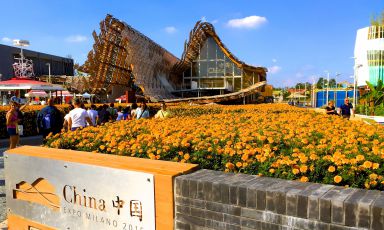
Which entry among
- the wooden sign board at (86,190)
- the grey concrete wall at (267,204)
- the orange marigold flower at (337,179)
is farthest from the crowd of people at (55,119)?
the orange marigold flower at (337,179)

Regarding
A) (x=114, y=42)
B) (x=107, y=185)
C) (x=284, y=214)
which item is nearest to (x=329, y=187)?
(x=284, y=214)

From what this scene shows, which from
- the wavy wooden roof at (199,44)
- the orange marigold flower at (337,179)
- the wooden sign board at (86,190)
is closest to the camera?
the orange marigold flower at (337,179)

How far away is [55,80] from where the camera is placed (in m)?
65.6

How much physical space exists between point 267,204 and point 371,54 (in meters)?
68.4

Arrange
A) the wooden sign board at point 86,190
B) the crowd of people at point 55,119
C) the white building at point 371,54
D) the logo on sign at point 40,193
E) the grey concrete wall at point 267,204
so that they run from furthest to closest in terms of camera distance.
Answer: the white building at point 371,54
the crowd of people at point 55,119
the logo on sign at point 40,193
the wooden sign board at point 86,190
the grey concrete wall at point 267,204

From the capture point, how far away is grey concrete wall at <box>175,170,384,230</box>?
7.52 ft

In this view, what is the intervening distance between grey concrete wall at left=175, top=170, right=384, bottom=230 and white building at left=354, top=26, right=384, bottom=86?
65.1 m

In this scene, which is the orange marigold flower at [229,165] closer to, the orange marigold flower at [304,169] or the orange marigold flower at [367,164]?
the orange marigold flower at [304,169]

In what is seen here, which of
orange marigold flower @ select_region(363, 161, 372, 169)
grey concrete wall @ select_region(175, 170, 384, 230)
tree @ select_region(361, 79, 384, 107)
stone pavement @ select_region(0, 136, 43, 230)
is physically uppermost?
tree @ select_region(361, 79, 384, 107)

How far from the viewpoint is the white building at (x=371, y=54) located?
6184cm

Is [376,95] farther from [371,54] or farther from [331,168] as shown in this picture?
[371,54]

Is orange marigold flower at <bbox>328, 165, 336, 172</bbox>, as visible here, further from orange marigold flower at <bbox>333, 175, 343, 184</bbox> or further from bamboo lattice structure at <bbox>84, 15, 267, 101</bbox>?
bamboo lattice structure at <bbox>84, 15, 267, 101</bbox>

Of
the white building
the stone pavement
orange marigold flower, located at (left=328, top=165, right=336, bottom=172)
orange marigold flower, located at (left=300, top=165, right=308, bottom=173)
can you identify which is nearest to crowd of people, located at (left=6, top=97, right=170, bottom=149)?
the stone pavement

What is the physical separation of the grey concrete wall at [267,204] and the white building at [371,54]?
65055mm
